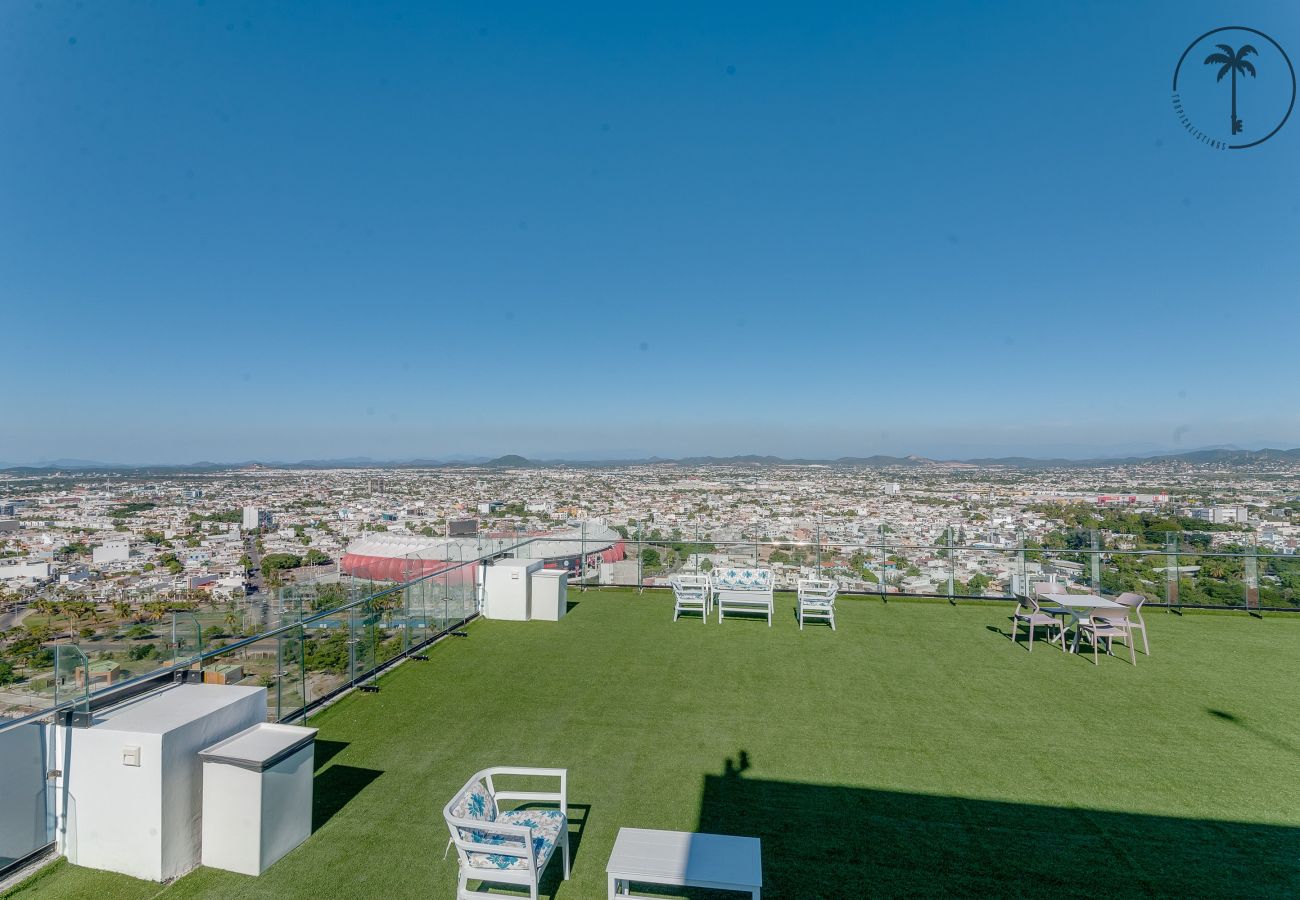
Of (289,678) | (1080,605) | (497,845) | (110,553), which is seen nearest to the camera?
(497,845)

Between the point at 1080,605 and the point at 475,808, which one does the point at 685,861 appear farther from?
the point at 1080,605

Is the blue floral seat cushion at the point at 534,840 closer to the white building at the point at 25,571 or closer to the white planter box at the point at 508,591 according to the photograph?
the white planter box at the point at 508,591

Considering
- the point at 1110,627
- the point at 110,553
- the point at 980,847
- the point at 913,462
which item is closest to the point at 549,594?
the point at 980,847

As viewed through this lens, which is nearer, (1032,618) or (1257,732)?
(1257,732)

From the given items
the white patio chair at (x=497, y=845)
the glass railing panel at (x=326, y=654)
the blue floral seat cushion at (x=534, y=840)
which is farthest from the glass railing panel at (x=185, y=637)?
the blue floral seat cushion at (x=534, y=840)

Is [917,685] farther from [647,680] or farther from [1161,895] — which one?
[1161,895]

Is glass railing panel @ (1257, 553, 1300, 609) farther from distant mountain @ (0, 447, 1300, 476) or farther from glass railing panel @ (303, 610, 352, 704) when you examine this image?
distant mountain @ (0, 447, 1300, 476)

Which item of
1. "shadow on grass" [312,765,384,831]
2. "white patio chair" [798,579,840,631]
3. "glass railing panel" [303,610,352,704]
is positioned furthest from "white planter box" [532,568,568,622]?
"shadow on grass" [312,765,384,831]
